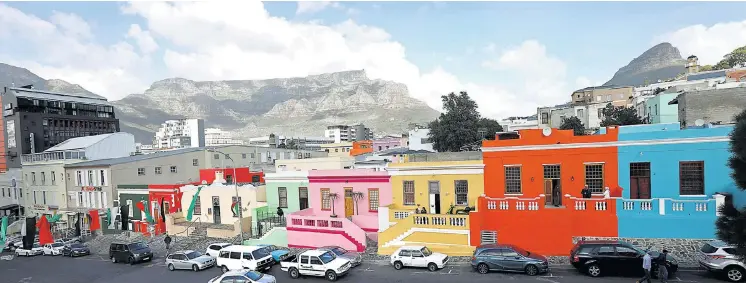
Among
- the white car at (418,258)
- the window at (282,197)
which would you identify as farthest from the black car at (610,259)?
the window at (282,197)

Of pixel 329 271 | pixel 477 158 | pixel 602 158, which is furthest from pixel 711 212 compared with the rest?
pixel 329 271

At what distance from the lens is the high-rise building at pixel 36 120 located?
69.3 meters

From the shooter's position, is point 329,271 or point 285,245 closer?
point 329,271

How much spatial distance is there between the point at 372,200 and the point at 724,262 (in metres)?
18.6

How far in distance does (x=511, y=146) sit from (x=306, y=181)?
14953mm

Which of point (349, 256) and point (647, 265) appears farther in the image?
point (349, 256)

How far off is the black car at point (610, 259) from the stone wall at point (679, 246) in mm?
1586

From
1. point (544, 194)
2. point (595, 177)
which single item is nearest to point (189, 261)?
point (544, 194)

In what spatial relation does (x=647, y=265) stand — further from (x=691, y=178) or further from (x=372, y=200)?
(x=372, y=200)

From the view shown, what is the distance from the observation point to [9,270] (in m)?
33.2

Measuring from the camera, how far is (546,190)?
80.3 ft

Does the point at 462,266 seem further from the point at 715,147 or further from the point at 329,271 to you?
the point at 715,147

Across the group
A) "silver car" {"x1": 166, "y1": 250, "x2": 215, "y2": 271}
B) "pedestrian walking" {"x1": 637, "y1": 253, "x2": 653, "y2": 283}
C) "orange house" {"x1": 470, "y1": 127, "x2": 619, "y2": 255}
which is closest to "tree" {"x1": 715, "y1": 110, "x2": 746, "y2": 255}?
"pedestrian walking" {"x1": 637, "y1": 253, "x2": 653, "y2": 283}

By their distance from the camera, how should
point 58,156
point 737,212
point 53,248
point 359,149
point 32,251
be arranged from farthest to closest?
point 359,149 → point 58,156 → point 32,251 → point 53,248 → point 737,212
